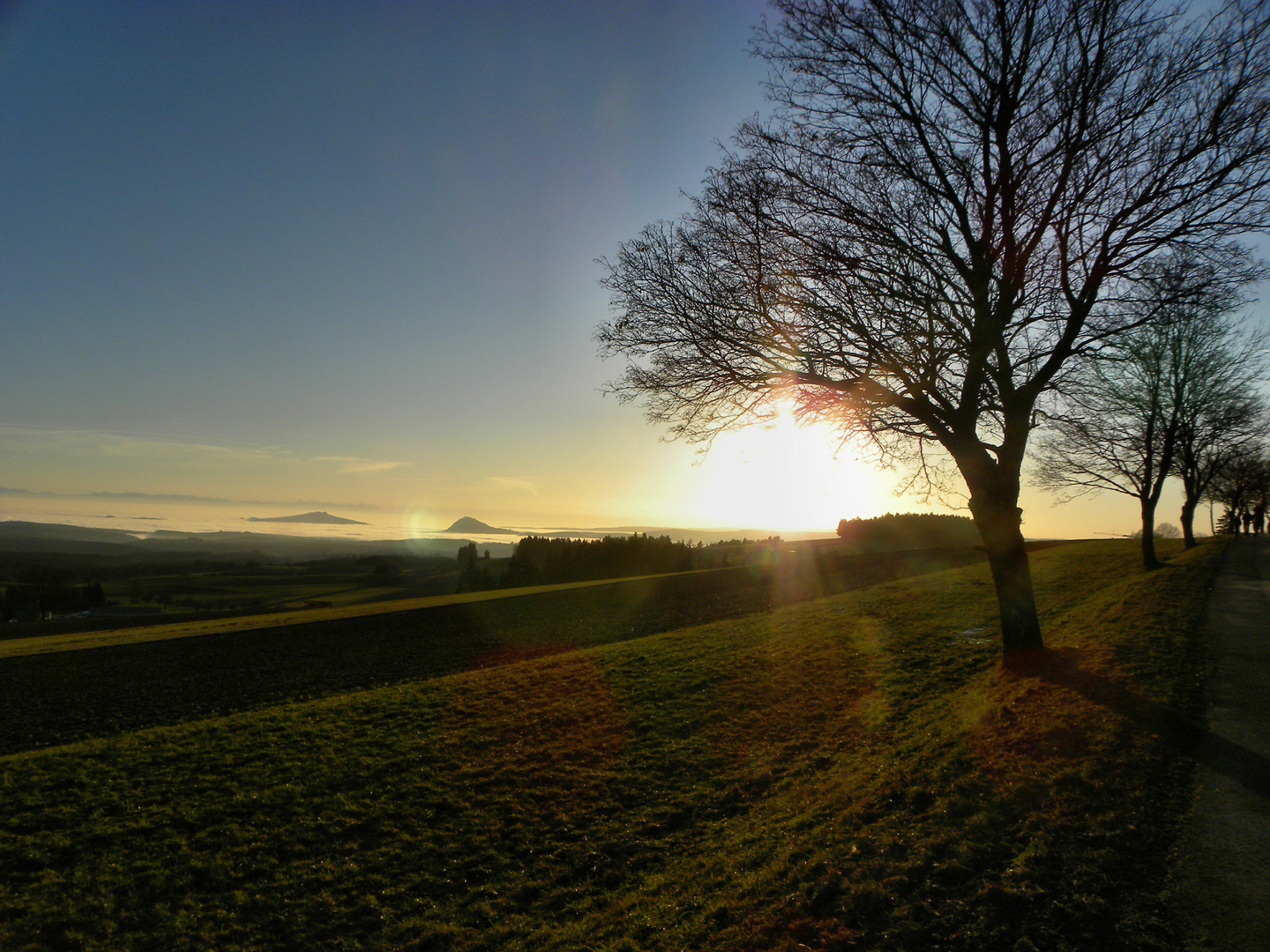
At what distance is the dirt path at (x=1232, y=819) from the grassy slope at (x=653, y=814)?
216 mm

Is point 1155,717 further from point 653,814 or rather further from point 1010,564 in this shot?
point 653,814

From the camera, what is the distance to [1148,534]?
23875 millimetres

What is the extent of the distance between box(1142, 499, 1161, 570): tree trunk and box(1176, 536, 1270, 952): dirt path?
629 inches

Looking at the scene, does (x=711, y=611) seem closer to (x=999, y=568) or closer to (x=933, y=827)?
(x=999, y=568)

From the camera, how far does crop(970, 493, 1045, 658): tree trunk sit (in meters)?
10.2

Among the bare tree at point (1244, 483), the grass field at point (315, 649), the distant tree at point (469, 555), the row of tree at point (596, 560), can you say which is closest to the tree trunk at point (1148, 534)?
the grass field at point (315, 649)

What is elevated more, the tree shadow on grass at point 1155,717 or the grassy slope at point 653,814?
the tree shadow on grass at point 1155,717

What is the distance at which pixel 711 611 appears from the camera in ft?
74.4

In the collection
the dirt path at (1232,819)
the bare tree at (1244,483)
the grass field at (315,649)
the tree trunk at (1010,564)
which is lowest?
the grass field at (315,649)

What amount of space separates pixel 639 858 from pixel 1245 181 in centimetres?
1198

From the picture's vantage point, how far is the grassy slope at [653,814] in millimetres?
4855

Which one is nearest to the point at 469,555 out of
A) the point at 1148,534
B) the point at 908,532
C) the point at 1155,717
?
the point at 908,532

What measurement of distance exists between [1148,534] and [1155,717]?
71.2ft

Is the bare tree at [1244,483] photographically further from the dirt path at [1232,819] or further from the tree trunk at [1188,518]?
the dirt path at [1232,819]
